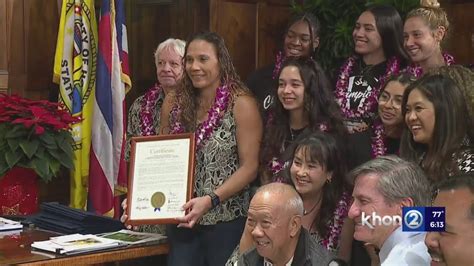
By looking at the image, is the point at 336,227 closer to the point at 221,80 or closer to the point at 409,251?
the point at 221,80

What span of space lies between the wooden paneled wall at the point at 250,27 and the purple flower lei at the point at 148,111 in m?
1.04

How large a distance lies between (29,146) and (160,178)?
725 mm

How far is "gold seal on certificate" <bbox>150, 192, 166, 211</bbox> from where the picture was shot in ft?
9.44

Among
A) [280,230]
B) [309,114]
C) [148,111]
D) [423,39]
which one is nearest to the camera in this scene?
[280,230]

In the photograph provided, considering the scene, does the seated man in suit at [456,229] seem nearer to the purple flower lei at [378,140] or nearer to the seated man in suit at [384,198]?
the seated man in suit at [384,198]

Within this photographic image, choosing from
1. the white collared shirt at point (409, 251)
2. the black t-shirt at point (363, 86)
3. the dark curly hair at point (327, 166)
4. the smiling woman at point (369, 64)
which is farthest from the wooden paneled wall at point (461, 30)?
the white collared shirt at point (409, 251)

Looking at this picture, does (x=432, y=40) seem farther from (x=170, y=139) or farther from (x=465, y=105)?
(x=170, y=139)

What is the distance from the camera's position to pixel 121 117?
4.31m

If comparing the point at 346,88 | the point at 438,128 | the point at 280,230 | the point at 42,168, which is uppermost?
the point at 346,88

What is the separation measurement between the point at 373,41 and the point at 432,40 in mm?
278

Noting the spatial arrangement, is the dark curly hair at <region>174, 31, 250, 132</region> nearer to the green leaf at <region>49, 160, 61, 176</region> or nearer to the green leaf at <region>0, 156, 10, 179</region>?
the green leaf at <region>49, 160, 61, 176</region>

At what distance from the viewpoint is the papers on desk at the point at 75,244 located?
2.67 metres

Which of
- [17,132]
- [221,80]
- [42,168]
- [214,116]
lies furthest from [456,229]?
[17,132]

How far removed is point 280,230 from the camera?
2.49 m
